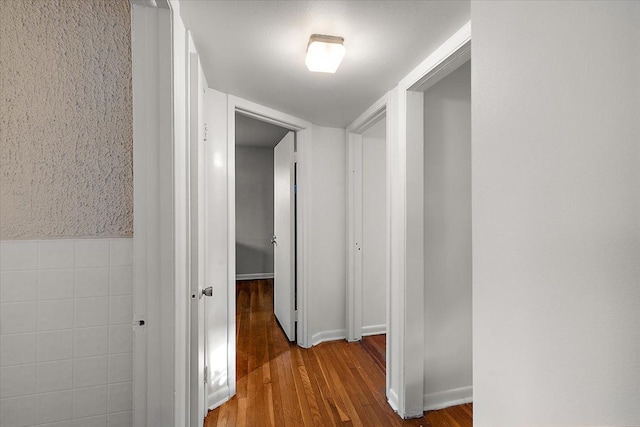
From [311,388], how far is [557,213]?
222 cm

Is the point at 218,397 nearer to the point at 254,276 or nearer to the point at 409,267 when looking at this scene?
the point at 409,267

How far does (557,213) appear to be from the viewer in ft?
1.63

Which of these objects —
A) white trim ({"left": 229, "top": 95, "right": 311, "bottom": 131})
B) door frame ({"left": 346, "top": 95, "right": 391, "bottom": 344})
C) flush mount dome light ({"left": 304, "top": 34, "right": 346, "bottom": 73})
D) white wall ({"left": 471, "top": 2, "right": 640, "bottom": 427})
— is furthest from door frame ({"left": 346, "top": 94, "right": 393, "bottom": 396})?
white wall ({"left": 471, "top": 2, "right": 640, "bottom": 427})

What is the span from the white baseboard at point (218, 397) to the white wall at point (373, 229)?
5.18 feet

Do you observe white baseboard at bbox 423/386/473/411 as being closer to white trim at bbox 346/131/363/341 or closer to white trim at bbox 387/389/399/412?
white trim at bbox 387/389/399/412

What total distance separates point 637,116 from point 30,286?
5.79ft

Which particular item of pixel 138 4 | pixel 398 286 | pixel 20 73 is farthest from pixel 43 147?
pixel 398 286

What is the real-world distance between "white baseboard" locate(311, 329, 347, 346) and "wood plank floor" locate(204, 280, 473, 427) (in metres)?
0.07

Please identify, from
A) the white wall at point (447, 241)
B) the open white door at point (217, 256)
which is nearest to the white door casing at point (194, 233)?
the open white door at point (217, 256)

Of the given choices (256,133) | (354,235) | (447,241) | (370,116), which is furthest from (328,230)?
(256,133)

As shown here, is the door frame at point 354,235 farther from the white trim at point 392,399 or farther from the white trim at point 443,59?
the white trim at point 443,59

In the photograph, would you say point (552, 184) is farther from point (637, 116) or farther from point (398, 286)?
point (398, 286)

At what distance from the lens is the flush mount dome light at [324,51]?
147cm

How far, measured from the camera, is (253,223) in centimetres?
Result: 547
